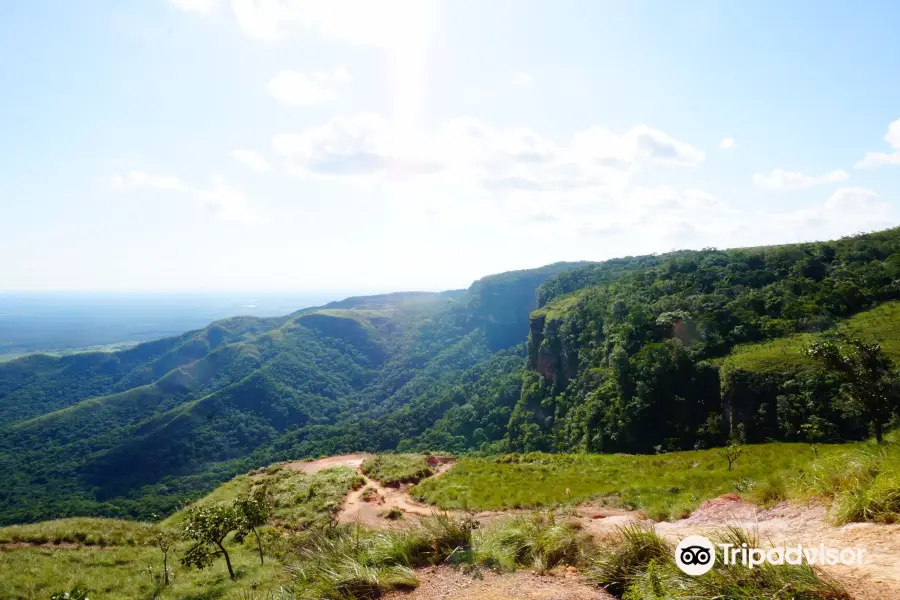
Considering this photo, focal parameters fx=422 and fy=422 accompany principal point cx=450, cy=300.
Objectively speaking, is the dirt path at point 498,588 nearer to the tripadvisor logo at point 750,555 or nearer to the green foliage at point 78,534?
the tripadvisor logo at point 750,555

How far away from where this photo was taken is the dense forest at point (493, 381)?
128 ft

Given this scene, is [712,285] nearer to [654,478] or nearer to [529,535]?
[654,478]

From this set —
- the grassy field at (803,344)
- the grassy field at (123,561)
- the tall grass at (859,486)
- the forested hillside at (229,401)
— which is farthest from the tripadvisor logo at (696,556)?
the forested hillside at (229,401)

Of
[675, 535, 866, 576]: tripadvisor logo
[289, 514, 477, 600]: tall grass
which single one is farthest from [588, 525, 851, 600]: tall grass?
[289, 514, 477, 600]: tall grass

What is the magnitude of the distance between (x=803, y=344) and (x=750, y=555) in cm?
3791

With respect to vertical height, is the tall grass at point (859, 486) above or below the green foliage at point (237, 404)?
above

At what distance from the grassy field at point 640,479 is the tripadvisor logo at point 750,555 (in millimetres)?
3599

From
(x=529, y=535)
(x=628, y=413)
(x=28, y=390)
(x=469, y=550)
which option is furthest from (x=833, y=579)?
(x=28, y=390)

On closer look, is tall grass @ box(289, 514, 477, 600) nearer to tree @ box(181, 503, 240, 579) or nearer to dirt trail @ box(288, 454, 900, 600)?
dirt trail @ box(288, 454, 900, 600)

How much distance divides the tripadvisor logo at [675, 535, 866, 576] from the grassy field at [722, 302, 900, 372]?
33905 mm

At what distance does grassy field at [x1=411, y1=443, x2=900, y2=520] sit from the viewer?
37.2 ft

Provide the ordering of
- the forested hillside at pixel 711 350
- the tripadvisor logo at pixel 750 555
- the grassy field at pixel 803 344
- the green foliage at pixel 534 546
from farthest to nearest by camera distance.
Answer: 1. the grassy field at pixel 803 344
2. the forested hillside at pixel 711 350
3. the green foliage at pixel 534 546
4. the tripadvisor logo at pixel 750 555

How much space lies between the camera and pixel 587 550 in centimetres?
703

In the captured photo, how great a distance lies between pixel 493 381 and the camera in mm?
103875
